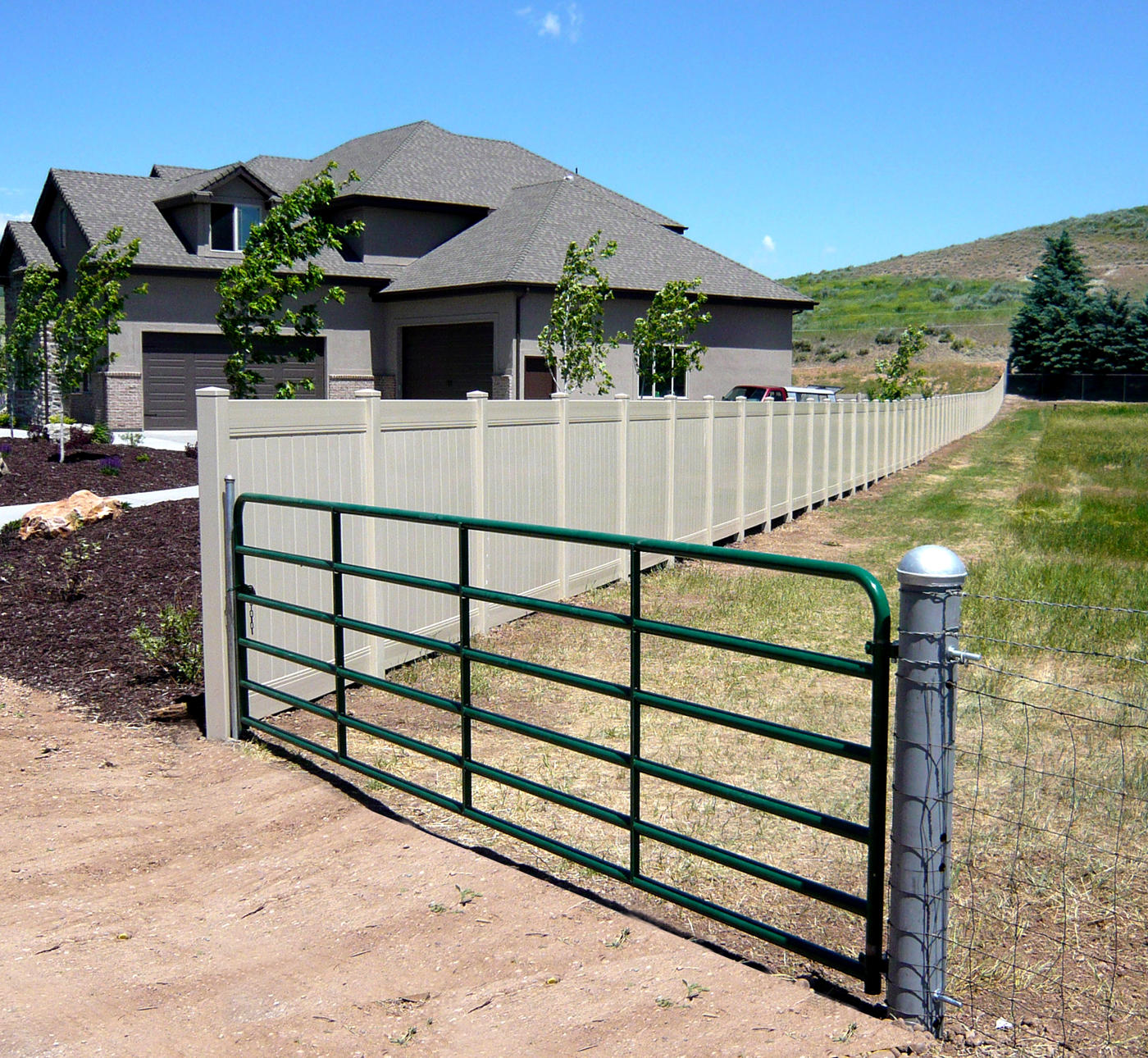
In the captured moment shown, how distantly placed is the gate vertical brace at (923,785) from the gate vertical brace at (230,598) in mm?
4232

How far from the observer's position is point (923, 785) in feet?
12.2

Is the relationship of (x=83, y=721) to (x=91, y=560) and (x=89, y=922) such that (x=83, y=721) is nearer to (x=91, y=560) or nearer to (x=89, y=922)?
(x=89, y=922)

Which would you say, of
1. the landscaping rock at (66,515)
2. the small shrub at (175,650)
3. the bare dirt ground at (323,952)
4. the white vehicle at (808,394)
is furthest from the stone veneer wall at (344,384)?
the bare dirt ground at (323,952)

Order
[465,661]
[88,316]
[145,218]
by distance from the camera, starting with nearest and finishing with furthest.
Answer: [465,661]
[88,316]
[145,218]

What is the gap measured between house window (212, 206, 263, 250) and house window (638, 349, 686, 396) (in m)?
12.1

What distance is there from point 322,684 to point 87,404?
28.9 m

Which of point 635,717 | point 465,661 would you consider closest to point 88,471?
point 465,661

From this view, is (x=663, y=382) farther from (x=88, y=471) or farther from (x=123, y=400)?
(x=88, y=471)

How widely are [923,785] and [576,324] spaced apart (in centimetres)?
2577

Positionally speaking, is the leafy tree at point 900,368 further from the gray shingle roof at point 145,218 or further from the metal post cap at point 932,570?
the metal post cap at point 932,570

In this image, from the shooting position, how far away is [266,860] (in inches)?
209

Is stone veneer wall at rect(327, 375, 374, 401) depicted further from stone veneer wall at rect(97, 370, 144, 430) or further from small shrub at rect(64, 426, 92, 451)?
small shrub at rect(64, 426, 92, 451)

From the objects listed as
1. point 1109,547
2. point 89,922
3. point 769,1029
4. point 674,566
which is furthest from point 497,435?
point 1109,547

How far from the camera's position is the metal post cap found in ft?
11.8
